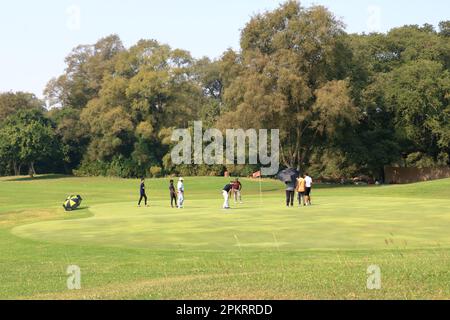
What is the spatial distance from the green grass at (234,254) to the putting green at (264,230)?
0.15 ft

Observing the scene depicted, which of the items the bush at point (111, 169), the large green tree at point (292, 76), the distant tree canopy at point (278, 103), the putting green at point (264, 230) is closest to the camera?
the putting green at point (264, 230)

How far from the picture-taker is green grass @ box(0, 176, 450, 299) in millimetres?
11492

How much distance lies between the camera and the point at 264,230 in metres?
26.0

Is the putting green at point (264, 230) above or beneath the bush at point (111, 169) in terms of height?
→ beneath

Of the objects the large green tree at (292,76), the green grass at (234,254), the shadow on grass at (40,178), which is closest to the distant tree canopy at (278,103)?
the large green tree at (292,76)

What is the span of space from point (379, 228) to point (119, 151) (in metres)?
81.6

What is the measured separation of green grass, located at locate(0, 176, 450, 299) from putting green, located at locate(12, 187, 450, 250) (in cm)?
4

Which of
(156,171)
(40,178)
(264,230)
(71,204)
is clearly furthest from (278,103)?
(40,178)

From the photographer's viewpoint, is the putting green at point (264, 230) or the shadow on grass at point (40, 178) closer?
the putting green at point (264, 230)

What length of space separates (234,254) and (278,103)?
→ 49196 mm

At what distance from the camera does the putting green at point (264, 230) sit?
22266 mm

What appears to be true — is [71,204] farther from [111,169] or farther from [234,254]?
[111,169]

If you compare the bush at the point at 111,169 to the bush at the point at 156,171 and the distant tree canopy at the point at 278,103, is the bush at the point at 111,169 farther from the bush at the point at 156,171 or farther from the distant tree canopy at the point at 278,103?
the bush at the point at 156,171
